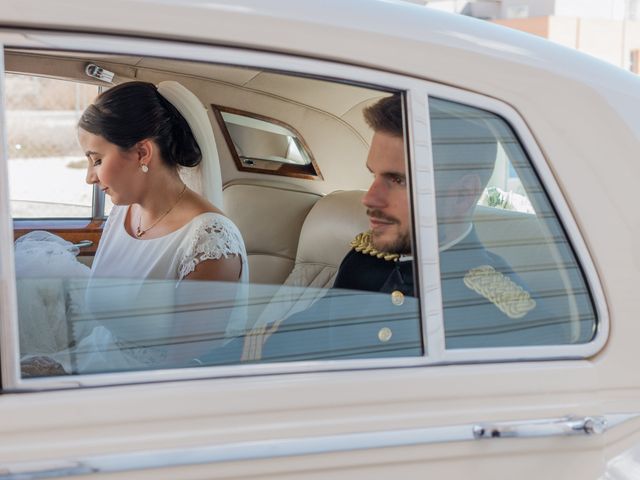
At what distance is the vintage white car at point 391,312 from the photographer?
1312 millimetres

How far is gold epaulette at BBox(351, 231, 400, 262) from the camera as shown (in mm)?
1682

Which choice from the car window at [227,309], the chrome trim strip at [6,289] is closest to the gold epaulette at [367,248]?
the car window at [227,309]

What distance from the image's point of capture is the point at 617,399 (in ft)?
5.01

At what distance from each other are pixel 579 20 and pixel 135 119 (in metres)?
16.3

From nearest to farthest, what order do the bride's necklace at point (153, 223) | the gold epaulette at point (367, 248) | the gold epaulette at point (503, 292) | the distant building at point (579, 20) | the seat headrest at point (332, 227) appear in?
the gold epaulette at point (503, 292)
the gold epaulette at point (367, 248)
the seat headrest at point (332, 227)
the bride's necklace at point (153, 223)
the distant building at point (579, 20)

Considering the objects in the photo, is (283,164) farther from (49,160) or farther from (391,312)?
(391,312)

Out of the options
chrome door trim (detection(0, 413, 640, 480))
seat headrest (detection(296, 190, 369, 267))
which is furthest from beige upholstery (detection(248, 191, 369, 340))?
chrome door trim (detection(0, 413, 640, 480))

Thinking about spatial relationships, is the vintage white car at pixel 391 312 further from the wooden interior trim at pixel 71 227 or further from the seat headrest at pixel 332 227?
the wooden interior trim at pixel 71 227

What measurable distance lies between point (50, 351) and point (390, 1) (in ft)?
2.81

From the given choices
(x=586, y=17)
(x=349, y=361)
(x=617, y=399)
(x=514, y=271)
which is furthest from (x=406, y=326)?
(x=586, y=17)

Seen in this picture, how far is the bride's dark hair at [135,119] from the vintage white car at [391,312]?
692 millimetres

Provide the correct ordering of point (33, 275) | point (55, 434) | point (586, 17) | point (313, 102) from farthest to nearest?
point (586, 17)
point (313, 102)
point (33, 275)
point (55, 434)

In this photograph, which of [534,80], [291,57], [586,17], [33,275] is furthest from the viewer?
[586,17]

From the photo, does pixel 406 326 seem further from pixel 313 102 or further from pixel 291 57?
pixel 313 102
